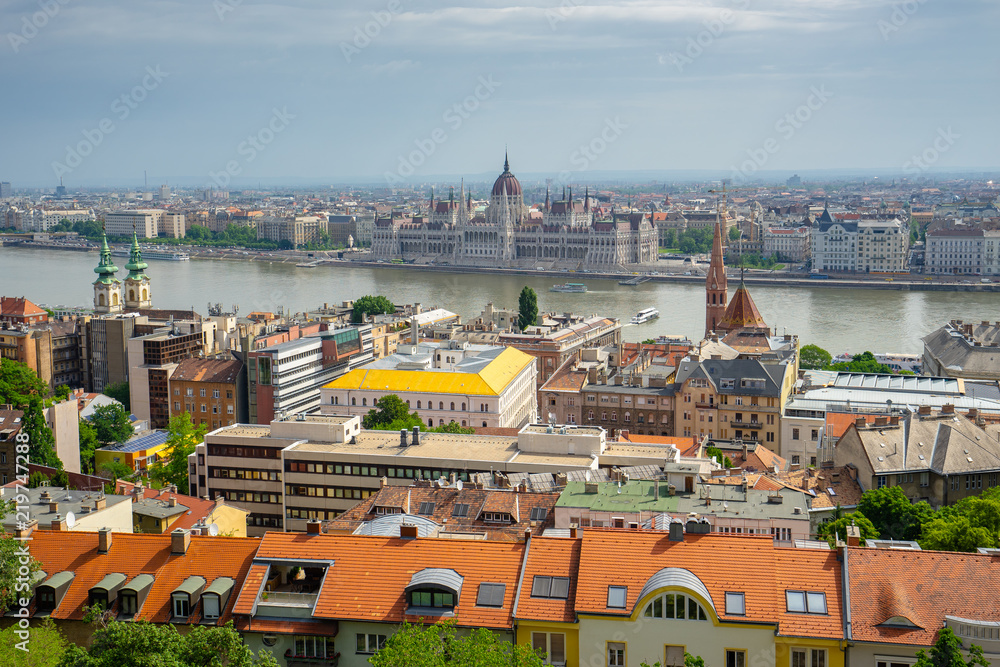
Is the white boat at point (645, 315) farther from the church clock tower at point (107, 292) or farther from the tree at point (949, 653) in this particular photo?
the tree at point (949, 653)

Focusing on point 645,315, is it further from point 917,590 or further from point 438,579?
point 438,579

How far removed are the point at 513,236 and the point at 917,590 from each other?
57464 millimetres

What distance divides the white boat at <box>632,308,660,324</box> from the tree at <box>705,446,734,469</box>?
785 inches

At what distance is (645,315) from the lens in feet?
118

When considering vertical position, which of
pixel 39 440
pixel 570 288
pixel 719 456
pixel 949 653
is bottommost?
pixel 570 288

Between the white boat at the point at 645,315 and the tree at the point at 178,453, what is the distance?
1906cm

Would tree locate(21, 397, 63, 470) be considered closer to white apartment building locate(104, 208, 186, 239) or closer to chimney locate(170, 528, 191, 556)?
chimney locate(170, 528, 191, 556)

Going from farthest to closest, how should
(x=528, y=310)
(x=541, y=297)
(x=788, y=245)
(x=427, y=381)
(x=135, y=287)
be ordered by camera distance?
(x=788, y=245), (x=541, y=297), (x=528, y=310), (x=135, y=287), (x=427, y=381)

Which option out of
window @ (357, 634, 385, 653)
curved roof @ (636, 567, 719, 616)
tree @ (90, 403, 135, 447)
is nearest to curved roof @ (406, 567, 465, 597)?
window @ (357, 634, 385, 653)

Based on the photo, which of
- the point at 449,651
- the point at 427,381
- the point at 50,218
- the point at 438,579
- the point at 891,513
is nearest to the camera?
the point at 449,651

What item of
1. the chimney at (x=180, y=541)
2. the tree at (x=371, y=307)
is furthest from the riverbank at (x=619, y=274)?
the chimney at (x=180, y=541)

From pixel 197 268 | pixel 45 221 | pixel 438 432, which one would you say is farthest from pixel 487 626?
pixel 45 221

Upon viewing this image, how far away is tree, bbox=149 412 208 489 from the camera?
15.8 m

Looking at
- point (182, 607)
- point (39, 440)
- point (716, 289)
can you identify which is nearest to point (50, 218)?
point (716, 289)
